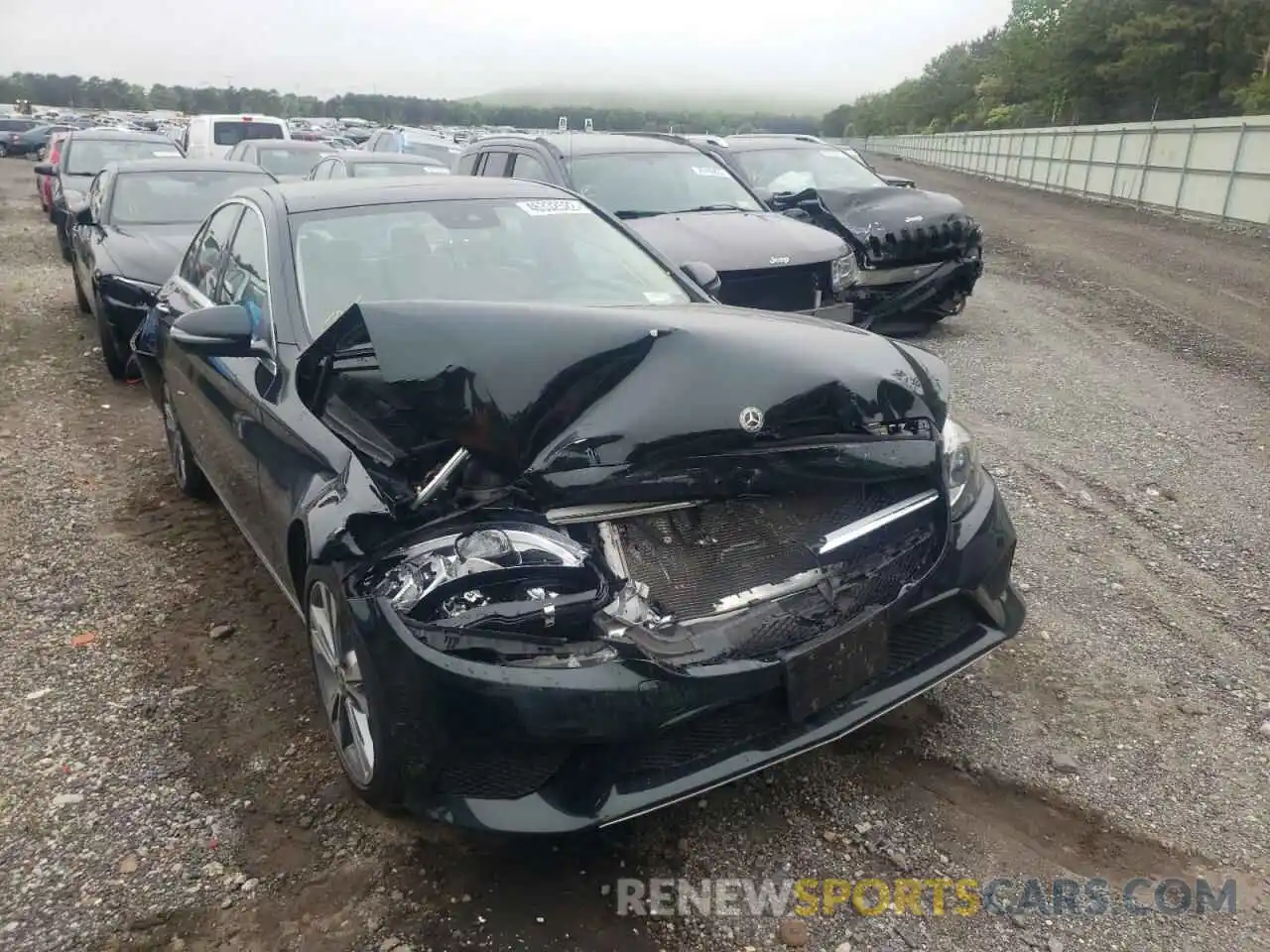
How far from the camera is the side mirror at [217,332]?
3533mm

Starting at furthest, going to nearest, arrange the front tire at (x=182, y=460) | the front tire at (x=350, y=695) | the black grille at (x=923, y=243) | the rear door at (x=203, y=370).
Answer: the black grille at (x=923, y=243) → the front tire at (x=182, y=460) → the rear door at (x=203, y=370) → the front tire at (x=350, y=695)

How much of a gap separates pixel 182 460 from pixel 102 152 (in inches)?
465

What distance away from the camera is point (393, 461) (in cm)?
271

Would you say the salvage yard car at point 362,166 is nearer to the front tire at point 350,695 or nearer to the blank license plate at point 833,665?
the front tire at point 350,695

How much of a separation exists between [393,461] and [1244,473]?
15.7 ft

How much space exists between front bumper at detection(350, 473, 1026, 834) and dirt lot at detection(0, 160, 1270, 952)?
1.10ft

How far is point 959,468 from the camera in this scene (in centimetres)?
322

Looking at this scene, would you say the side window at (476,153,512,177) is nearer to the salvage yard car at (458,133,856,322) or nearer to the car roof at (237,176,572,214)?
the salvage yard car at (458,133,856,322)

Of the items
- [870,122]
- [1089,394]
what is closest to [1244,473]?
[1089,394]

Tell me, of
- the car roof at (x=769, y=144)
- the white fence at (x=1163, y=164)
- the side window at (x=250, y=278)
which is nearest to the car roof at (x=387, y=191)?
the side window at (x=250, y=278)

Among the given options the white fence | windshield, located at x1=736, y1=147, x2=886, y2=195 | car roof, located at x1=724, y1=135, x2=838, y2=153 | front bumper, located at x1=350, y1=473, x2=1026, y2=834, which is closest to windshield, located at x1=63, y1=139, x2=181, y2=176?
car roof, located at x1=724, y1=135, x2=838, y2=153

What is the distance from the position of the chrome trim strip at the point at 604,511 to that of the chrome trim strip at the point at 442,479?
27 centimetres

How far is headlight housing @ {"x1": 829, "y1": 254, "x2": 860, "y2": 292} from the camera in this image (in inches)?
297

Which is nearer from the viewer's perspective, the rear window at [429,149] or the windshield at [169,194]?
the windshield at [169,194]
